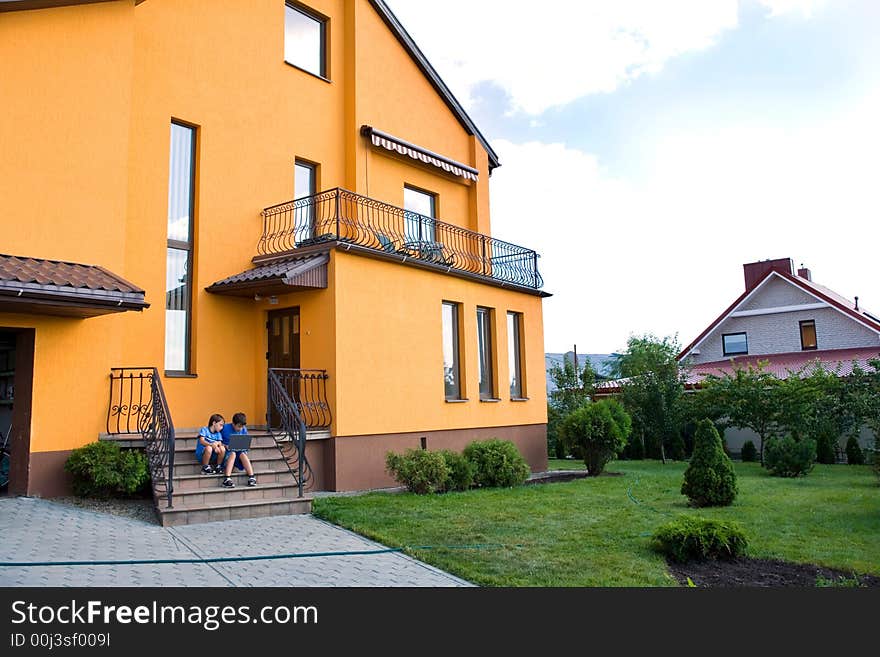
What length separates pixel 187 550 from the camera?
7.00 m

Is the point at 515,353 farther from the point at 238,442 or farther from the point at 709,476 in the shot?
the point at 238,442

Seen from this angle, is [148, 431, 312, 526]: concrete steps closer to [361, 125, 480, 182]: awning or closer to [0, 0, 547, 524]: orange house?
[0, 0, 547, 524]: orange house

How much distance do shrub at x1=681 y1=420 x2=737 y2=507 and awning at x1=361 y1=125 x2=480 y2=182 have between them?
9.05m

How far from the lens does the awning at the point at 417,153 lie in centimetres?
1518

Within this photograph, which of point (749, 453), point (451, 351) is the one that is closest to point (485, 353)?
point (451, 351)

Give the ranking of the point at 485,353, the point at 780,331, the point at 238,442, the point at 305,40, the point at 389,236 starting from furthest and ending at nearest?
the point at 780,331
the point at 485,353
the point at 305,40
the point at 389,236
the point at 238,442

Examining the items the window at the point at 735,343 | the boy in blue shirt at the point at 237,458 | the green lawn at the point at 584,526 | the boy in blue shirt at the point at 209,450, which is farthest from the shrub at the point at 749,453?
the boy in blue shirt at the point at 209,450

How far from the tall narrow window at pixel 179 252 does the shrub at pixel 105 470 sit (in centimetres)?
249

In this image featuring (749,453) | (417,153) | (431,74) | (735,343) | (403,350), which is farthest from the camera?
(735,343)

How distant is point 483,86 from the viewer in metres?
19.6

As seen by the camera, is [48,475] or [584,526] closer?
[584,526]

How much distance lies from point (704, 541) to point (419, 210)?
459 inches

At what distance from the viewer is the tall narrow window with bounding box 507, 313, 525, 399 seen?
16.2 metres

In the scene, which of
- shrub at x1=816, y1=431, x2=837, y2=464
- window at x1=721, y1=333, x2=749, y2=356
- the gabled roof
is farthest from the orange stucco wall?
window at x1=721, y1=333, x2=749, y2=356
